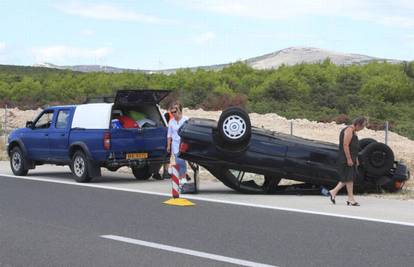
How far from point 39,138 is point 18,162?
40.1 inches

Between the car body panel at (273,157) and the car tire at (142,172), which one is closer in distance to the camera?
the car body panel at (273,157)

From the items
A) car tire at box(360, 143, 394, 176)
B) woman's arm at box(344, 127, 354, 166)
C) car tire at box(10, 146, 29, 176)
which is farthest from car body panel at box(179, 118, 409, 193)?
car tire at box(10, 146, 29, 176)

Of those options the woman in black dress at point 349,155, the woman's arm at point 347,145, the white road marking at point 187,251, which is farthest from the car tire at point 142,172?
the white road marking at point 187,251

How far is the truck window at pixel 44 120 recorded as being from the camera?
1744 cm

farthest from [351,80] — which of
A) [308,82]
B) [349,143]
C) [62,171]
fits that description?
[349,143]

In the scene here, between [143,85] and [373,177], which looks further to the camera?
[143,85]

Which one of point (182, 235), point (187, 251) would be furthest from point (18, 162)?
point (187, 251)

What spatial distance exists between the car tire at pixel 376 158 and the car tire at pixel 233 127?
2.26m

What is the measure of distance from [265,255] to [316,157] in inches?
230

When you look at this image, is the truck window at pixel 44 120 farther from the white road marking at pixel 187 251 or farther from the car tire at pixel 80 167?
the white road marking at pixel 187 251

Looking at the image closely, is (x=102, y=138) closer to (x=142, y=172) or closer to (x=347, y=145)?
(x=142, y=172)

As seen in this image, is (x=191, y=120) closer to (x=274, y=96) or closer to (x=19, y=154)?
(x=19, y=154)

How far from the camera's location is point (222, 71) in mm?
90000

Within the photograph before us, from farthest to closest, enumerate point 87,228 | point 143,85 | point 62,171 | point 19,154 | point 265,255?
point 143,85 → point 62,171 → point 19,154 → point 87,228 → point 265,255
